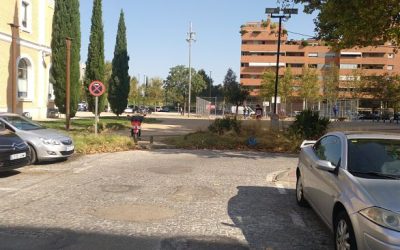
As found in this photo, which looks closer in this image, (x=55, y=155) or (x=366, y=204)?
(x=366, y=204)

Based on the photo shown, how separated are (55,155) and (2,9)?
17935 millimetres

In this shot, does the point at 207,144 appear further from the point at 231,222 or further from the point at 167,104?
the point at 167,104

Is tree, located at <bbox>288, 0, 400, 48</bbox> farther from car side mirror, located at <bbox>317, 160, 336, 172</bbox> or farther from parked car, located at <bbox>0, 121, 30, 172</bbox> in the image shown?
parked car, located at <bbox>0, 121, 30, 172</bbox>

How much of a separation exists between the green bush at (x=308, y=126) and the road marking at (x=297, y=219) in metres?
10.7

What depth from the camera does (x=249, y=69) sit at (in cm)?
11100

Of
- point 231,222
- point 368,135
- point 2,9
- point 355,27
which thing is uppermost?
point 2,9

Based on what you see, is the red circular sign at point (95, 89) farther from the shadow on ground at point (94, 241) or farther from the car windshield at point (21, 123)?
the shadow on ground at point (94, 241)

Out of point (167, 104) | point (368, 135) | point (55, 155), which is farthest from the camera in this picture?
point (167, 104)

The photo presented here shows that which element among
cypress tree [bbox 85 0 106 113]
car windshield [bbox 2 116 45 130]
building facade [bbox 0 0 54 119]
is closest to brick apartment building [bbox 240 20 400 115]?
building facade [bbox 0 0 54 119]

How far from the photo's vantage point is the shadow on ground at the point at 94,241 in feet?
18.0

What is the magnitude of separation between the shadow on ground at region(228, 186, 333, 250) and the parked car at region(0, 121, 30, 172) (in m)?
4.89

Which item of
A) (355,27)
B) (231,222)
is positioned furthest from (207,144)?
(231,222)

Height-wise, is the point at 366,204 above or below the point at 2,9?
below

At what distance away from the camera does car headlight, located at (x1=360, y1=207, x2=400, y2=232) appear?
423 cm
